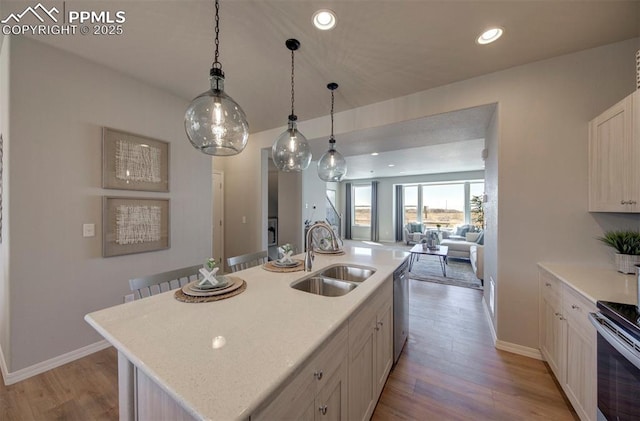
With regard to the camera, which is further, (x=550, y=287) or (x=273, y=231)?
(x=273, y=231)

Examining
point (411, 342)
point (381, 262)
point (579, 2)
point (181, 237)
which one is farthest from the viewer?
point (181, 237)

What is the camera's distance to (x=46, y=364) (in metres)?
2.02

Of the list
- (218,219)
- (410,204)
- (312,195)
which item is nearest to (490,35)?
(312,195)

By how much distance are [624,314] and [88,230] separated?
3867mm

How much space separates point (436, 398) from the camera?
177 centimetres

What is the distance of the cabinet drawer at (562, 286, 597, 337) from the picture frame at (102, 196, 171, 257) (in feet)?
12.3

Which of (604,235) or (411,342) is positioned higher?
(604,235)

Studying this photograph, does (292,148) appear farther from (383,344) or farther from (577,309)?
(577,309)

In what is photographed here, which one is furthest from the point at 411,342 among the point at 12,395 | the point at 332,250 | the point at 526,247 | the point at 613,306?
the point at 12,395

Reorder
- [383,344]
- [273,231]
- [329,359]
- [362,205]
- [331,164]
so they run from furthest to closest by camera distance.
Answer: [362,205]
[273,231]
[331,164]
[383,344]
[329,359]

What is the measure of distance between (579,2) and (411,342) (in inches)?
120

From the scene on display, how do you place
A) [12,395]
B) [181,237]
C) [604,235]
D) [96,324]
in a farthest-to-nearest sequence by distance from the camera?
[181,237], [604,235], [12,395], [96,324]

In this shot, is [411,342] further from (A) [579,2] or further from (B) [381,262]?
(A) [579,2]

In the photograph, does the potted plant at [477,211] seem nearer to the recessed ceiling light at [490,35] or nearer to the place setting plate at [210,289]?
the recessed ceiling light at [490,35]
